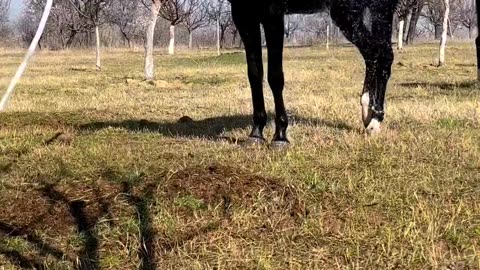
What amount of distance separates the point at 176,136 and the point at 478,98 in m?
5.53

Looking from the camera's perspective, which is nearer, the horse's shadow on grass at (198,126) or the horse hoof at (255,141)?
the horse hoof at (255,141)

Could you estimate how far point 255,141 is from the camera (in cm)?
621

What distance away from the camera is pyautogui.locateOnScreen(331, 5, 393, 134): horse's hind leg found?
6.61 m

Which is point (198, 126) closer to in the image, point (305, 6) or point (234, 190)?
point (305, 6)

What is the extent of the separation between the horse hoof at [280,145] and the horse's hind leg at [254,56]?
273 millimetres

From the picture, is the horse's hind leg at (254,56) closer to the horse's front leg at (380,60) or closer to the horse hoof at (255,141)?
the horse hoof at (255,141)

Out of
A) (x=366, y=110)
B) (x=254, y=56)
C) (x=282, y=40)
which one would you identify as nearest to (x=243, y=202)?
(x=282, y=40)

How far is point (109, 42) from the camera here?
85.6 metres

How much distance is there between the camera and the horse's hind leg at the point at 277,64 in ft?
18.8

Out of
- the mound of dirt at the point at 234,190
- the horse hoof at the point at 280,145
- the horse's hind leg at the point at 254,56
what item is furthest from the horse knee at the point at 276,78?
the mound of dirt at the point at 234,190

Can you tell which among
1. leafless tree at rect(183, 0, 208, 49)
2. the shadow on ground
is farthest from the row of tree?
the shadow on ground

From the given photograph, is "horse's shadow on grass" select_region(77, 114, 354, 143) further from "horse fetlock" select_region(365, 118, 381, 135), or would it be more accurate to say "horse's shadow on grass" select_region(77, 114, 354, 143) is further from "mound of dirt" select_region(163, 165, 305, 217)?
"mound of dirt" select_region(163, 165, 305, 217)

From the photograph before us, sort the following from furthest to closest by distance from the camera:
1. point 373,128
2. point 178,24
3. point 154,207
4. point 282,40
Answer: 1. point 178,24
2. point 373,128
3. point 282,40
4. point 154,207

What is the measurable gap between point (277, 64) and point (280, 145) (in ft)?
2.44
